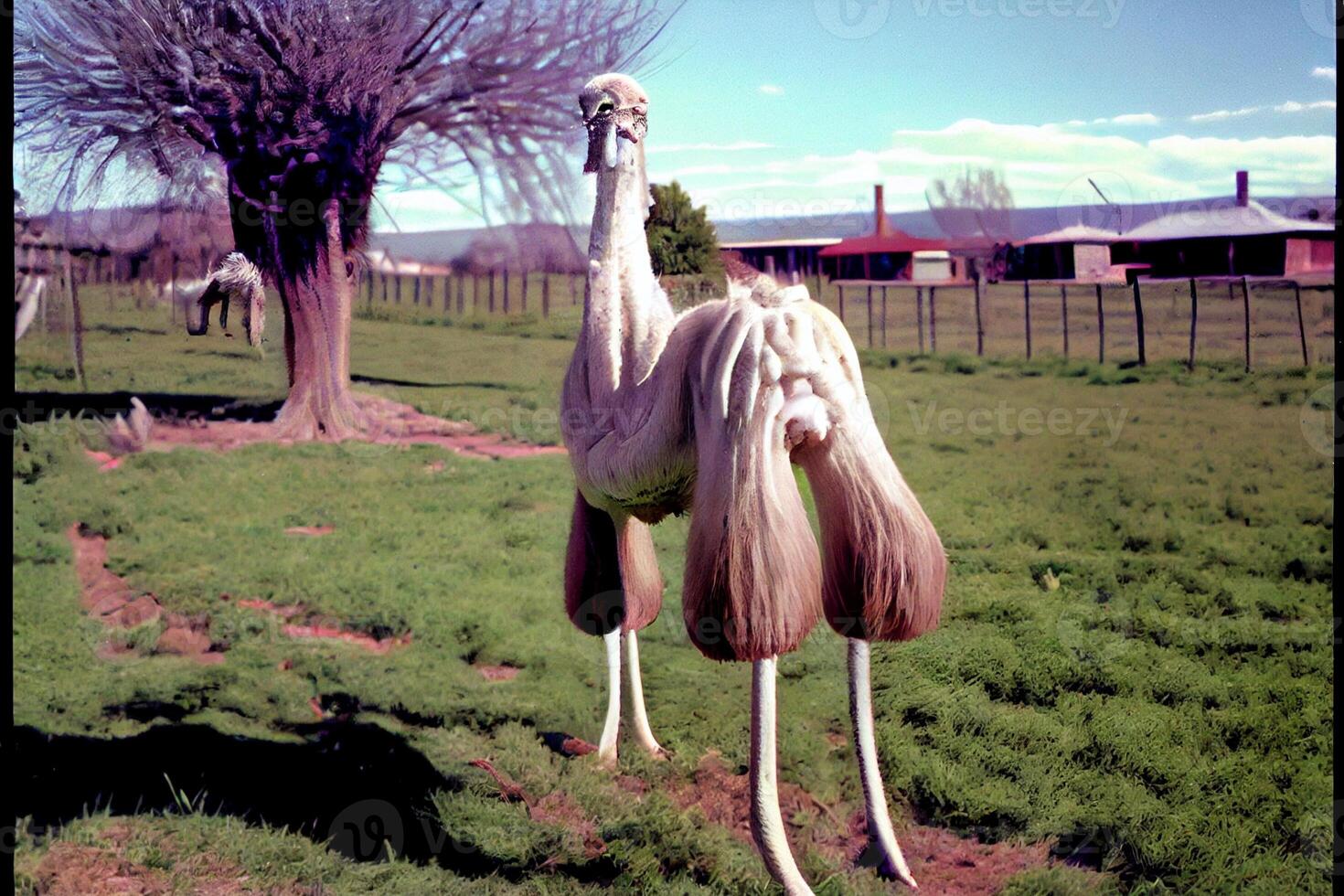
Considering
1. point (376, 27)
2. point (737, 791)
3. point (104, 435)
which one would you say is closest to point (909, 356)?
point (376, 27)

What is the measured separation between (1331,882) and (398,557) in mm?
7227

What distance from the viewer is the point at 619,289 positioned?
14.2 feet

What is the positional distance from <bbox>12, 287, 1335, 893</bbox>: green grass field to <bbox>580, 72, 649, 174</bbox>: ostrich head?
3090 millimetres

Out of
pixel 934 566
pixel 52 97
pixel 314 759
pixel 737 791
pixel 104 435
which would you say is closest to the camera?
pixel 934 566

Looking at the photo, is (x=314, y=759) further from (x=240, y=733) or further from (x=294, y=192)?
(x=294, y=192)

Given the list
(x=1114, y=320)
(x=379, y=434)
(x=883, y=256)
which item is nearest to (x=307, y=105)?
(x=379, y=434)

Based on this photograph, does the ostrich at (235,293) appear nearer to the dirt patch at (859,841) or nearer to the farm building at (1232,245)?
the dirt patch at (859,841)

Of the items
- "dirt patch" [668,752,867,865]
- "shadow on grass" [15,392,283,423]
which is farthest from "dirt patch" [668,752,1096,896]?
"shadow on grass" [15,392,283,423]

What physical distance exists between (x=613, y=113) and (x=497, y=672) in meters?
4.08

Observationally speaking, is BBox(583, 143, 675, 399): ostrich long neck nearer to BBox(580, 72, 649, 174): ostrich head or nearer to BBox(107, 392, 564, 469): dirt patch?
BBox(580, 72, 649, 174): ostrich head

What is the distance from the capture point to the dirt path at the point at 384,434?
13422mm

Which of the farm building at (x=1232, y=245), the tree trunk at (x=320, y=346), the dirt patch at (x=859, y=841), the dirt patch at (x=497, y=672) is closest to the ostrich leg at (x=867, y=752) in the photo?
the dirt patch at (x=859, y=841)

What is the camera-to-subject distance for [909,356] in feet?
59.4

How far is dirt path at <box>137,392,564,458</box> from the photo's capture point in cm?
1342
